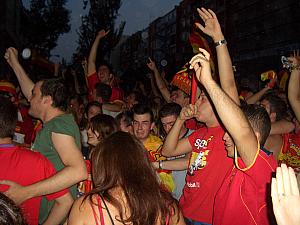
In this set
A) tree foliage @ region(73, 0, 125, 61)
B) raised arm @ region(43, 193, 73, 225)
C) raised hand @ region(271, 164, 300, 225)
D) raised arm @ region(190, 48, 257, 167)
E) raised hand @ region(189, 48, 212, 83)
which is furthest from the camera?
tree foliage @ region(73, 0, 125, 61)

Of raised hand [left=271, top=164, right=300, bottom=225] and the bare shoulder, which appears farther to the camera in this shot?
the bare shoulder

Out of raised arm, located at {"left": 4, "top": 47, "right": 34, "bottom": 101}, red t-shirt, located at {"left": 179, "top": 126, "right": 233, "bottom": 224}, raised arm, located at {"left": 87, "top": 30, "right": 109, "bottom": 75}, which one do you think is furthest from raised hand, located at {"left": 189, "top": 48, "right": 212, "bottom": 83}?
raised arm, located at {"left": 87, "top": 30, "right": 109, "bottom": 75}

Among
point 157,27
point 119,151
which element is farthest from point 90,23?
point 157,27

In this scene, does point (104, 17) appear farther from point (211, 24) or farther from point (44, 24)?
point (211, 24)

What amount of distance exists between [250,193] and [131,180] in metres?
0.84

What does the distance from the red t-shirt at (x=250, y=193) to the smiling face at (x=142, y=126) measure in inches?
77.6

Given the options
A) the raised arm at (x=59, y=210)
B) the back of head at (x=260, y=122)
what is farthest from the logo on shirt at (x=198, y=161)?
the raised arm at (x=59, y=210)

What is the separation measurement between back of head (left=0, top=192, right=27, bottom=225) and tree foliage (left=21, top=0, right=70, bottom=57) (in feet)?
113

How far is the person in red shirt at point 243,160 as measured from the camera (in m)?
2.30

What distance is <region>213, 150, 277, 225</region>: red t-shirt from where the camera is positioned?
7.73 feet

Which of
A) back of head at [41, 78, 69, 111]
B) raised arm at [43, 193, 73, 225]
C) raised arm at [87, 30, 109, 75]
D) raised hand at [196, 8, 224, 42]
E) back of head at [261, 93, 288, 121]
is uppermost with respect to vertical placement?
raised arm at [87, 30, 109, 75]

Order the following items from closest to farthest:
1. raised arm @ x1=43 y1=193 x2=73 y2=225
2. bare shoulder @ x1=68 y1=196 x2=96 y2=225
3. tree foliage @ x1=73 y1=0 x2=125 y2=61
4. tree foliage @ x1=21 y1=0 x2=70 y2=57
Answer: bare shoulder @ x1=68 y1=196 x2=96 y2=225 < raised arm @ x1=43 y1=193 x2=73 y2=225 < tree foliage @ x1=73 y1=0 x2=125 y2=61 < tree foliage @ x1=21 y1=0 x2=70 y2=57

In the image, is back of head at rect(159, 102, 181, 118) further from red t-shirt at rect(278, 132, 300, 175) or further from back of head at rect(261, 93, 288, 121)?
red t-shirt at rect(278, 132, 300, 175)

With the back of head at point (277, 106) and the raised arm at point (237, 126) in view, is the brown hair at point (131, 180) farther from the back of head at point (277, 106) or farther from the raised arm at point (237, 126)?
the back of head at point (277, 106)
